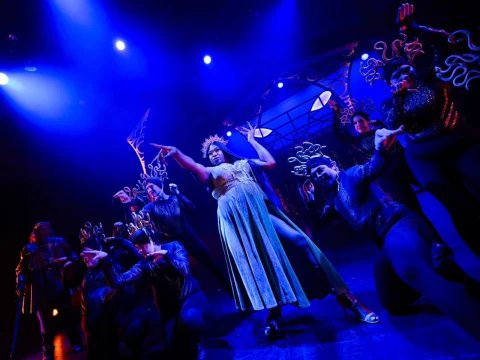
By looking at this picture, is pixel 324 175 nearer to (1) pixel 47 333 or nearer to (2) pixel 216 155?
(2) pixel 216 155

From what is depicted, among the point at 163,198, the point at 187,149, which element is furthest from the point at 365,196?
the point at 187,149

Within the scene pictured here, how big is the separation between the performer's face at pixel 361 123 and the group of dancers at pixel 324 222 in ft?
0.04

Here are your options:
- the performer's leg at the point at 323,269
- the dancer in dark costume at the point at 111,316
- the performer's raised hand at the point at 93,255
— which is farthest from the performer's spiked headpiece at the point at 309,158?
the performer's raised hand at the point at 93,255

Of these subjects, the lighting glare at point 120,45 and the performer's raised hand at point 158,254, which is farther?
the lighting glare at point 120,45

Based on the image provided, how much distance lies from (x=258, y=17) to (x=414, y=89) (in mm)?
3574

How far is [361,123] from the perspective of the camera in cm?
288

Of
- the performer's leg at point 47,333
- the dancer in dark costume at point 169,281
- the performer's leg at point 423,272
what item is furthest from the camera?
the performer's leg at point 47,333

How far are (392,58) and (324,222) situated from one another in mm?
2034

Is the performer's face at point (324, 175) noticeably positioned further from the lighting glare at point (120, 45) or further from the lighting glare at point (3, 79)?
Answer: the lighting glare at point (3, 79)

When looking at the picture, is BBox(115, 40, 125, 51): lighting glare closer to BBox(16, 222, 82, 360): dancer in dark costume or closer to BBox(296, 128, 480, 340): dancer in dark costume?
BBox(16, 222, 82, 360): dancer in dark costume

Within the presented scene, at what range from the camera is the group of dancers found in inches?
90.9

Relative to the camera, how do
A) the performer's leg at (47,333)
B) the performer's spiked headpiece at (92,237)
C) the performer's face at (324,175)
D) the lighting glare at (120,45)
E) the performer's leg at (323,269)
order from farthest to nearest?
the lighting glare at (120,45)
the performer's spiked headpiece at (92,237)
the performer's leg at (47,333)
the performer's face at (324,175)
the performer's leg at (323,269)

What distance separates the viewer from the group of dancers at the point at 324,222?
231 centimetres

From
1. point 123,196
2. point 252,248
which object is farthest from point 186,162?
point 123,196
